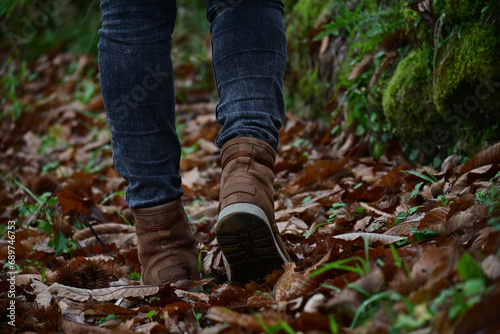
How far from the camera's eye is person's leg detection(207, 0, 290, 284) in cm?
130

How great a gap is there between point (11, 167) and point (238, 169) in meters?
3.23

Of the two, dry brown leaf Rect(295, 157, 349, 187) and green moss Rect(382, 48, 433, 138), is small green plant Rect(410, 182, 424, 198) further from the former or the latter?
dry brown leaf Rect(295, 157, 349, 187)

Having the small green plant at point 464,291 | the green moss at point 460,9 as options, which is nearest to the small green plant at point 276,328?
the small green plant at point 464,291

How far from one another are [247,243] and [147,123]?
447 mm

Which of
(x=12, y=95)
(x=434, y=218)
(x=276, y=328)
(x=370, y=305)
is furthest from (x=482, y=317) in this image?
→ (x=12, y=95)

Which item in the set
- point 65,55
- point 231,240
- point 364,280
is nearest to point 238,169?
point 231,240

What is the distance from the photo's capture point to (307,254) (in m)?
1.48

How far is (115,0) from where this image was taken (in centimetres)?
130

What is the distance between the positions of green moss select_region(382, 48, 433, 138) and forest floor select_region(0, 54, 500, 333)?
0.19m

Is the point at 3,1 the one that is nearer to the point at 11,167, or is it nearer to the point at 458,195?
the point at 11,167

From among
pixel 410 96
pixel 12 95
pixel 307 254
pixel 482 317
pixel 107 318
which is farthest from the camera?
pixel 12 95

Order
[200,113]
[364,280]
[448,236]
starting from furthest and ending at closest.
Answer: [200,113]
[448,236]
[364,280]

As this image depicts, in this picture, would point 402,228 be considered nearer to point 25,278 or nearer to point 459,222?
point 459,222

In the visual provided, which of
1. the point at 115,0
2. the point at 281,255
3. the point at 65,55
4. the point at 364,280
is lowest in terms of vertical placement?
the point at 364,280
